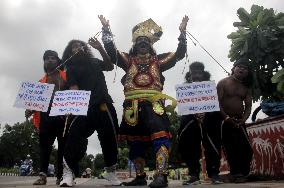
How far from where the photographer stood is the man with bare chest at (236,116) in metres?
5.56

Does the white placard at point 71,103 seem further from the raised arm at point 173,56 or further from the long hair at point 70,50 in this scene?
the raised arm at point 173,56

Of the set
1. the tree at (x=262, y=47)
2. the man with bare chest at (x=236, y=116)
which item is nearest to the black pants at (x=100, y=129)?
the man with bare chest at (x=236, y=116)

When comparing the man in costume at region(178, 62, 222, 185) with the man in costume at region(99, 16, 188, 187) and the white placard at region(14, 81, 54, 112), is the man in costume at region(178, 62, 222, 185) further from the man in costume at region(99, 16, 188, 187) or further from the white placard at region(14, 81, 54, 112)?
the white placard at region(14, 81, 54, 112)

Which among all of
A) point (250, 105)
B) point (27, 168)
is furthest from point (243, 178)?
point (27, 168)

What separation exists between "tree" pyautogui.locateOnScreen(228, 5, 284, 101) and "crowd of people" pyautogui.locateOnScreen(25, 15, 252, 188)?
4.47 m

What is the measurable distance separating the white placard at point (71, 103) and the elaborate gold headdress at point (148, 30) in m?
1.01

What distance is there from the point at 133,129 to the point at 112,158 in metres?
0.43

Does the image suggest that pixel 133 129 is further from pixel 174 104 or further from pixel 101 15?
pixel 101 15

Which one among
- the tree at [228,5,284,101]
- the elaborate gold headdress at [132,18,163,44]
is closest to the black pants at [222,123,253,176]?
the elaborate gold headdress at [132,18,163,44]

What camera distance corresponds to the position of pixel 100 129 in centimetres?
496

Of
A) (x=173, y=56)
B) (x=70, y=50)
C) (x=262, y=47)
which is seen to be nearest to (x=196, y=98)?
(x=173, y=56)

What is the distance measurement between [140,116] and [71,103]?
2.64 ft

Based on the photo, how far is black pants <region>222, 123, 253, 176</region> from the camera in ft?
18.2

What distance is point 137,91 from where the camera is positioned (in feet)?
16.2
